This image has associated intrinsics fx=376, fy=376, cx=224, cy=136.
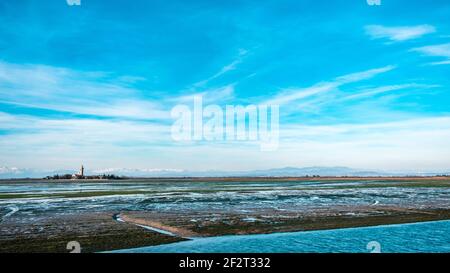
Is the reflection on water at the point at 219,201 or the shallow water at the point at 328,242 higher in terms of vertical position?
the shallow water at the point at 328,242

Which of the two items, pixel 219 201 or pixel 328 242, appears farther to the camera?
pixel 219 201

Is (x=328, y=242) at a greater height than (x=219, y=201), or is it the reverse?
(x=328, y=242)

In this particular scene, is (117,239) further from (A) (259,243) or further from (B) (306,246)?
(B) (306,246)

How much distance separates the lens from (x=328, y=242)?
45.4ft

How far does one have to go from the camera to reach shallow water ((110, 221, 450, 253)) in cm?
1284

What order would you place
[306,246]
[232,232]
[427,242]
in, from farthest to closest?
1. [232,232]
2. [427,242]
3. [306,246]

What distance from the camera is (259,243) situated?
14352 millimetres

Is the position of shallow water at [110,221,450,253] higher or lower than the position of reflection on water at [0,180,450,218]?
higher

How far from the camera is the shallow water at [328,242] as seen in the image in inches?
505

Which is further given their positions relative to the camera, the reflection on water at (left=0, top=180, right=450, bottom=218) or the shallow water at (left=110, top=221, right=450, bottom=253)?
the reflection on water at (left=0, top=180, right=450, bottom=218)
